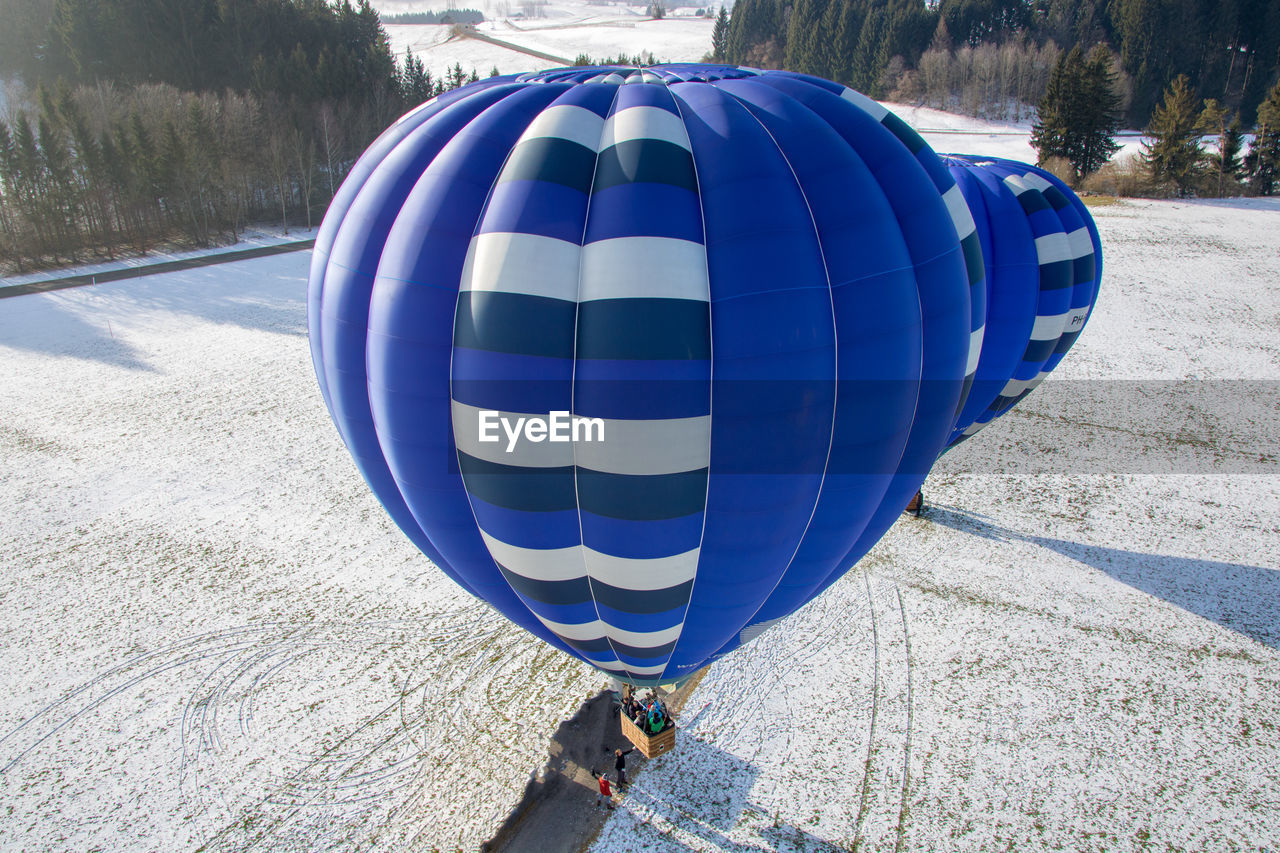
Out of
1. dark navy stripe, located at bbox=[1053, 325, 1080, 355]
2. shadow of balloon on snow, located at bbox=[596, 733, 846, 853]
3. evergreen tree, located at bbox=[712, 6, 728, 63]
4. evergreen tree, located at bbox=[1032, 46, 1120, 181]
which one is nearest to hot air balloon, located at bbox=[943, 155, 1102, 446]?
dark navy stripe, located at bbox=[1053, 325, 1080, 355]

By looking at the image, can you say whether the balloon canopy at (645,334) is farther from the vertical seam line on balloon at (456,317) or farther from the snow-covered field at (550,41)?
the snow-covered field at (550,41)

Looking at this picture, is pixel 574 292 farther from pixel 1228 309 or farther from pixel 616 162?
pixel 1228 309

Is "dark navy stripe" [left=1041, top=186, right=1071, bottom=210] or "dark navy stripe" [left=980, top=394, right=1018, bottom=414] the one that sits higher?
"dark navy stripe" [left=1041, top=186, right=1071, bottom=210]

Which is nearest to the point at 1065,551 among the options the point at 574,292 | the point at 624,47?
the point at 574,292

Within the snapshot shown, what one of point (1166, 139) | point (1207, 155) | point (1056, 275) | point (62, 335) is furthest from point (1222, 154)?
point (62, 335)

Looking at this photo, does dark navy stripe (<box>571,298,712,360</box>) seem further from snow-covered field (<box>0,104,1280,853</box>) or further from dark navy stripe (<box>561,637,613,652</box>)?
snow-covered field (<box>0,104,1280,853</box>)
